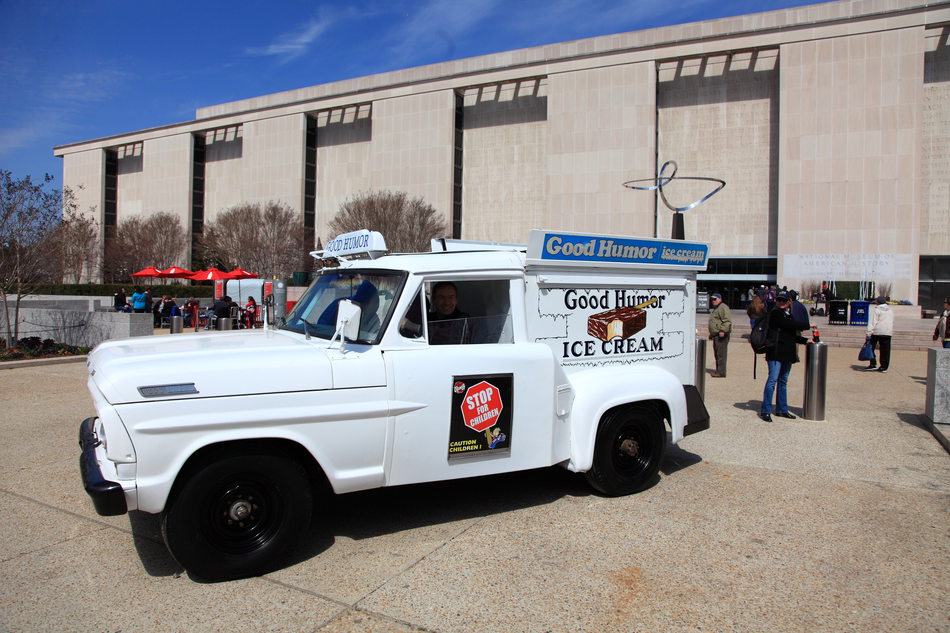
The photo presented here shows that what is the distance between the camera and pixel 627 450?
5.34m

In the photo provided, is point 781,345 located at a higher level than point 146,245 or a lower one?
lower

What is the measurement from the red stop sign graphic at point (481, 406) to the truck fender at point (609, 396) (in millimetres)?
810

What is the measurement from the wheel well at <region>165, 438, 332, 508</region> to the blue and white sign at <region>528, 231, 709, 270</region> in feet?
7.21

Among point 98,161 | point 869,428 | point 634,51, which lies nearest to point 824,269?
point 634,51

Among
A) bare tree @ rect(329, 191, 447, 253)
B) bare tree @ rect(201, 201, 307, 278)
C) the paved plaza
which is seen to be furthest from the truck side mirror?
bare tree @ rect(201, 201, 307, 278)

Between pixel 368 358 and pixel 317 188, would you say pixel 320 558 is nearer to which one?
pixel 368 358

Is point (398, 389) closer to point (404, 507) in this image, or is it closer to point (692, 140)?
point (404, 507)

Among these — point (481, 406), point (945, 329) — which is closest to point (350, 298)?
point (481, 406)

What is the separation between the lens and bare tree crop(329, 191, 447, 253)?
43875 millimetres

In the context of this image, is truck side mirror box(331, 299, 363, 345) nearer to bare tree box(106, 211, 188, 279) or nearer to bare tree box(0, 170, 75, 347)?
bare tree box(0, 170, 75, 347)

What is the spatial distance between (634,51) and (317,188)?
2872 cm

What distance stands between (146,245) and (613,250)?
54733mm

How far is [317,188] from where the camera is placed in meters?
55.7

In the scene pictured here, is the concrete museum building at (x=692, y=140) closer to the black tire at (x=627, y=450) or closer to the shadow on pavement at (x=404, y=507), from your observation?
the black tire at (x=627, y=450)
